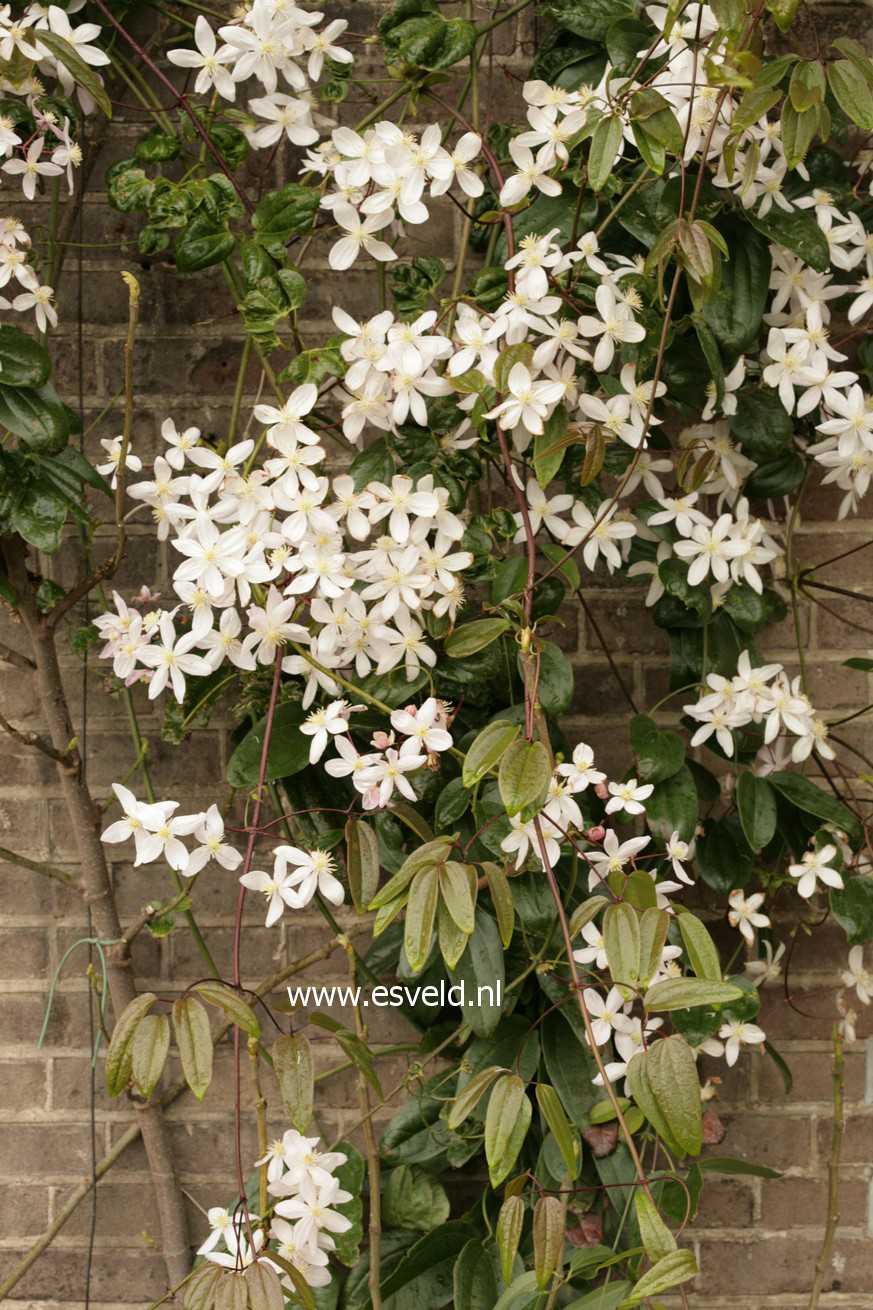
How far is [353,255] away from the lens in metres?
1.24

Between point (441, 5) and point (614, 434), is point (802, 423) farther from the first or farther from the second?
point (441, 5)

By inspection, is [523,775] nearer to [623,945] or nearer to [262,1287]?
[623,945]

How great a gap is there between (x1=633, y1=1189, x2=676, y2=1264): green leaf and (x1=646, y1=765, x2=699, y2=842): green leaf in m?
0.46

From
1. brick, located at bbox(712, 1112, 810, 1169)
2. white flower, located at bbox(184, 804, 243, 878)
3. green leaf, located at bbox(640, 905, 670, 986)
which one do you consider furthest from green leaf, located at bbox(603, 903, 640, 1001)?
brick, located at bbox(712, 1112, 810, 1169)

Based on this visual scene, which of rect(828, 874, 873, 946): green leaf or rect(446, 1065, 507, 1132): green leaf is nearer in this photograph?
rect(446, 1065, 507, 1132): green leaf

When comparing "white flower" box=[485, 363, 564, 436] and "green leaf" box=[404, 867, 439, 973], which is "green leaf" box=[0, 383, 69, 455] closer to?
"white flower" box=[485, 363, 564, 436]

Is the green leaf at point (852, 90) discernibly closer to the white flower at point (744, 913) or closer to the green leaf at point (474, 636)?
the green leaf at point (474, 636)

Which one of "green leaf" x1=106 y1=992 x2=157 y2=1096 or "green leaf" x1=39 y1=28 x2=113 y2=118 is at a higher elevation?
"green leaf" x1=39 y1=28 x2=113 y2=118

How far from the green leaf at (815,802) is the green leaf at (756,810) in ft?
0.09

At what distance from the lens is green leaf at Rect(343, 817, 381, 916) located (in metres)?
1.10

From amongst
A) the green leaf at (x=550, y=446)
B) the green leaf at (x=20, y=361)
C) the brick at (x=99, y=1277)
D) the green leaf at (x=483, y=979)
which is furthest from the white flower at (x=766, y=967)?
the green leaf at (x=20, y=361)

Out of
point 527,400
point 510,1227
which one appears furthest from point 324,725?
point 510,1227

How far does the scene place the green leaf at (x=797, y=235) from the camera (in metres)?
1.27

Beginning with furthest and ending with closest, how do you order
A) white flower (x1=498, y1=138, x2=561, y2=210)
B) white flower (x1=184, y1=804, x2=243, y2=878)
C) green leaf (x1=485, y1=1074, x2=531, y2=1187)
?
white flower (x1=498, y1=138, x2=561, y2=210) < white flower (x1=184, y1=804, x2=243, y2=878) < green leaf (x1=485, y1=1074, x2=531, y2=1187)
